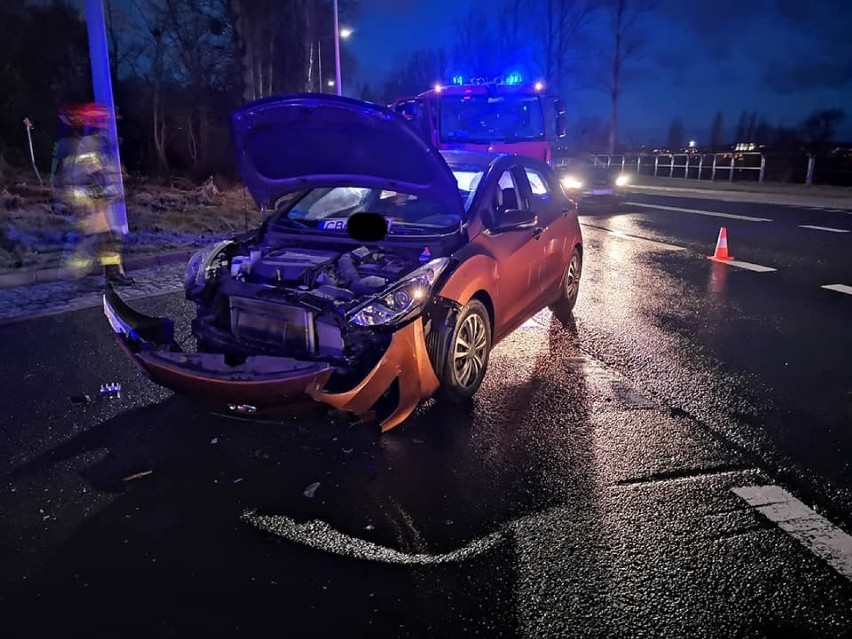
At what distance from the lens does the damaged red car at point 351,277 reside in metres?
3.49

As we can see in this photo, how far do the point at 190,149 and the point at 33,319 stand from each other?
87.7ft

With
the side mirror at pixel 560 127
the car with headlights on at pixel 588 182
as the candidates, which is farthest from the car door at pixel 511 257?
the car with headlights on at pixel 588 182

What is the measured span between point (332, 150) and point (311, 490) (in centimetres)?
234

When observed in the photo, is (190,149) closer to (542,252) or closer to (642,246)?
(642,246)

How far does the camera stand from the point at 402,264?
13.6 ft

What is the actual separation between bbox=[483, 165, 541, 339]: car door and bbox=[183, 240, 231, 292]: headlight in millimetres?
1948

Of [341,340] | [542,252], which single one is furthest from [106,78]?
[341,340]

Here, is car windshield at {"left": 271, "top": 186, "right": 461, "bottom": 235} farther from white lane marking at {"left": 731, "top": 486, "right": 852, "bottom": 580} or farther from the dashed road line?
the dashed road line

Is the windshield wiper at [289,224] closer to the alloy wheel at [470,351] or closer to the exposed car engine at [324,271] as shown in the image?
the exposed car engine at [324,271]

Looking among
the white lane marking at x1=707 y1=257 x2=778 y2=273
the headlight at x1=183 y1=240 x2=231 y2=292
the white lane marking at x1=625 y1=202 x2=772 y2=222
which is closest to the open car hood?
the headlight at x1=183 y1=240 x2=231 y2=292

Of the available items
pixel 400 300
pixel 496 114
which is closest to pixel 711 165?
pixel 496 114

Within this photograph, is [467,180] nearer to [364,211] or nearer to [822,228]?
[364,211]

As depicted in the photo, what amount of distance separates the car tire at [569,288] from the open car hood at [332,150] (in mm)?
2248

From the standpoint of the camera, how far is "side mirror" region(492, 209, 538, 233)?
15.1 feet
